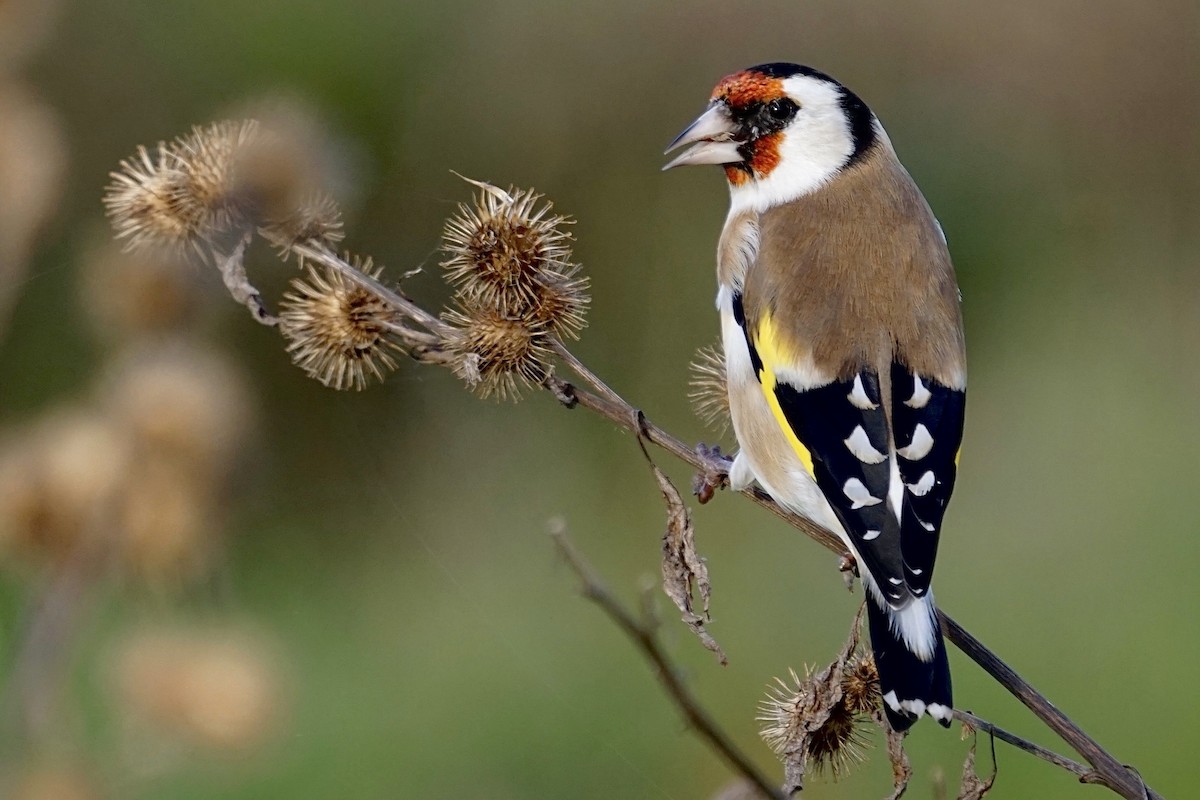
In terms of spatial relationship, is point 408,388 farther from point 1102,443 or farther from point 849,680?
point 849,680

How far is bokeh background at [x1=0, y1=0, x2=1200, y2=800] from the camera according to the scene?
4.41m

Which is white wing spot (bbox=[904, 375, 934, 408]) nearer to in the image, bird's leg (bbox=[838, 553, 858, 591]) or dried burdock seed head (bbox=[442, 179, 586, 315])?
bird's leg (bbox=[838, 553, 858, 591])

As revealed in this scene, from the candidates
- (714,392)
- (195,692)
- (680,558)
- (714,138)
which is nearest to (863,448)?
(680,558)

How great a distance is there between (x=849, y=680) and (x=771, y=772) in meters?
1.92

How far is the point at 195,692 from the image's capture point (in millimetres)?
2111

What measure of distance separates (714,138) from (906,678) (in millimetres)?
1332

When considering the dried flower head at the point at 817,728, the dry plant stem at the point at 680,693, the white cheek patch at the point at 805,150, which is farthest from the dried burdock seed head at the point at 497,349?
the dry plant stem at the point at 680,693

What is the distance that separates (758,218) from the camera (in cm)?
279

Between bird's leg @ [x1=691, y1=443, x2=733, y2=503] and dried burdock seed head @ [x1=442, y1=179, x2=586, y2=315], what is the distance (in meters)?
0.43

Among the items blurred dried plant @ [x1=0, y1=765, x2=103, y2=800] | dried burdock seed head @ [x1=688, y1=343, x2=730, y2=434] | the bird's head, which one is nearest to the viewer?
blurred dried plant @ [x1=0, y1=765, x2=103, y2=800]

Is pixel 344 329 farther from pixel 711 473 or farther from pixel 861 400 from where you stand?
pixel 861 400

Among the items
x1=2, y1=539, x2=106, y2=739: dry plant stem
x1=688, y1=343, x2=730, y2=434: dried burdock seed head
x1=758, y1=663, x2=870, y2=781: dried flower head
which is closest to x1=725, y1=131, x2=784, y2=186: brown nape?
x1=688, y1=343, x2=730, y2=434: dried burdock seed head

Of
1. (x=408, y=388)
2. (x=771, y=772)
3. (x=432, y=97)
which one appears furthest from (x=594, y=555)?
(x=432, y=97)

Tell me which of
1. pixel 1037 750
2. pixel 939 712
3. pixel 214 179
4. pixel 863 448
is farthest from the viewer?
Result: pixel 214 179
